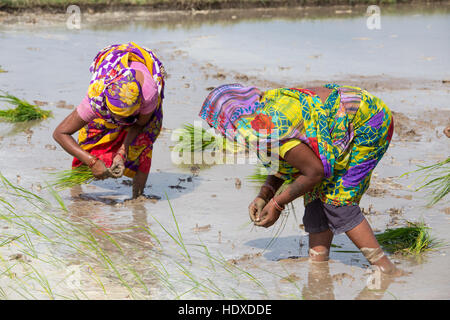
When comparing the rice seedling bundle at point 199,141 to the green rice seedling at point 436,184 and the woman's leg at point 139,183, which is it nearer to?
the woman's leg at point 139,183

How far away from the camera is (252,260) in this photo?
11.7 ft

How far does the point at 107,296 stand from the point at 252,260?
0.89 m

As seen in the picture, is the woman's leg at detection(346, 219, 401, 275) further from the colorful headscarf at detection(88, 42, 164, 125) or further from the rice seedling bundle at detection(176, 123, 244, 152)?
the rice seedling bundle at detection(176, 123, 244, 152)

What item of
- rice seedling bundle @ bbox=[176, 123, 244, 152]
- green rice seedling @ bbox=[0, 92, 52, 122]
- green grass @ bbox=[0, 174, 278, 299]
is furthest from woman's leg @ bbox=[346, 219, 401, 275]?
green rice seedling @ bbox=[0, 92, 52, 122]

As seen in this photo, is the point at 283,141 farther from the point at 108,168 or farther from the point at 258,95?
the point at 108,168

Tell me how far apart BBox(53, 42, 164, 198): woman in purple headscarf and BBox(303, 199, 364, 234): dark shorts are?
120 centimetres

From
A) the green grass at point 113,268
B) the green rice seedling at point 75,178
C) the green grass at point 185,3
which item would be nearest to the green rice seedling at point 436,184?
the green grass at point 113,268

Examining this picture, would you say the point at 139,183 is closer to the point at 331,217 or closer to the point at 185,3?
the point at 331,217

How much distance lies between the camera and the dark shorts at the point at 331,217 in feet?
10.2

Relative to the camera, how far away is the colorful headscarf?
375 centimetres

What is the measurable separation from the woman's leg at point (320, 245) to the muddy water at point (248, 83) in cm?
5

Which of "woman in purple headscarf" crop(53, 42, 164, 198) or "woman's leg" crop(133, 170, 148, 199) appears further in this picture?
"woman's leg" crop(133, 170, 148, 199)

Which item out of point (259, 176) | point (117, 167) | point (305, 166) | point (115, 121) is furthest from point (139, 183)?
point (305, 166)
